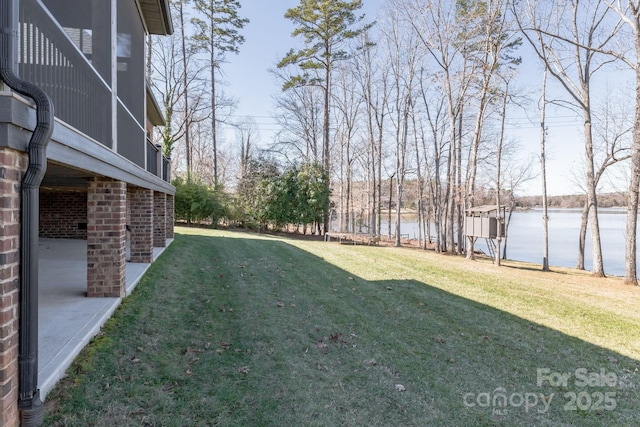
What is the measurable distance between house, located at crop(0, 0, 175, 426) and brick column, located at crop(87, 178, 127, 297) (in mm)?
13

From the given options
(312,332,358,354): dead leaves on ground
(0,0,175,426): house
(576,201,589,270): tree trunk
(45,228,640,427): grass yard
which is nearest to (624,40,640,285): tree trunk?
(45,228,640,427): grass yard

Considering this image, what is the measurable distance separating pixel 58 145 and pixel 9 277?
3.48ft

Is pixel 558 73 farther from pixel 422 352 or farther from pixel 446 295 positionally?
pixel 422 352

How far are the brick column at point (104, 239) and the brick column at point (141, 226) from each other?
2395 mm

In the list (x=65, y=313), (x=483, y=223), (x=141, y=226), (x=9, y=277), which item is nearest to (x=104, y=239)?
(x=65, y=313)

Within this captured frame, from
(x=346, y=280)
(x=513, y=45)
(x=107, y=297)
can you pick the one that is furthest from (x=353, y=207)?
(x=107, y=297)

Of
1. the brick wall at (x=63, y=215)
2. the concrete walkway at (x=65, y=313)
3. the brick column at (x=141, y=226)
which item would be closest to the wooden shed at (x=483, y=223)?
the brick column at (x=141, y=226)

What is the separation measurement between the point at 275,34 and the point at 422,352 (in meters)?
22.5

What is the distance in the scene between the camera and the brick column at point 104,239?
4445 mm

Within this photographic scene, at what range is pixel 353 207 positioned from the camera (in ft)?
99.0

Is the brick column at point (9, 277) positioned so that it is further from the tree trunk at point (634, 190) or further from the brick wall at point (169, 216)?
the tree trunk at point (634, 190)

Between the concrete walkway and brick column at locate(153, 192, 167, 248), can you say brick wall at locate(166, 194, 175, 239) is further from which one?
the concrete walkway

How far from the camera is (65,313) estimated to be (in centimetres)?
387

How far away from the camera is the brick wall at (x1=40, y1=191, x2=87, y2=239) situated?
10.5 meters
